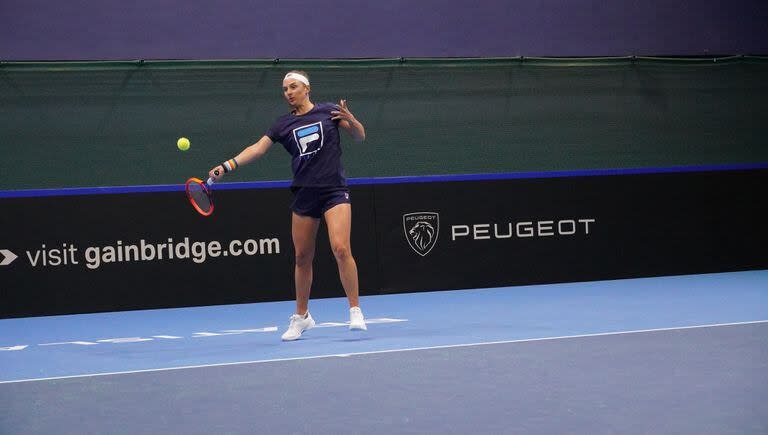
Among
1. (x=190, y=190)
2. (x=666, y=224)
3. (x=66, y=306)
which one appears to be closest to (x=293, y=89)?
(x=190, y=190)

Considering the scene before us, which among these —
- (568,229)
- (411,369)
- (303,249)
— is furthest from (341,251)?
(568,229)

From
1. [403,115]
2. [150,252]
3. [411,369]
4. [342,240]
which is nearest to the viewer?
[411,369]

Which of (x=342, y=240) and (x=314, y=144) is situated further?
(x=314, y=144)

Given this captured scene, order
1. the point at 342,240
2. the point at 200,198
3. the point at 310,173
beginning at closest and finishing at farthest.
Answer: the point at 342,240 → the point at 310,173 → the point at 200,198

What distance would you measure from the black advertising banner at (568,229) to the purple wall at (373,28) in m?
1.61

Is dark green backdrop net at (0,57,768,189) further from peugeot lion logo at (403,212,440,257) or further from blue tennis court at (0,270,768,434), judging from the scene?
blue tennis court at (0,270,768,434)

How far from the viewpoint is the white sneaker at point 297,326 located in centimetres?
714

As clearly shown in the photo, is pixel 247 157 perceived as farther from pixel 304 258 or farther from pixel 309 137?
pixel 304 258

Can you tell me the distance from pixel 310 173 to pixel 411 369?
204 centimetres

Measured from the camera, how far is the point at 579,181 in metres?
11.1

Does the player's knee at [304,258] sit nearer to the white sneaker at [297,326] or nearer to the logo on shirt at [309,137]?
the white sneaker at [297,326]

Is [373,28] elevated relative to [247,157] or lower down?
elevated

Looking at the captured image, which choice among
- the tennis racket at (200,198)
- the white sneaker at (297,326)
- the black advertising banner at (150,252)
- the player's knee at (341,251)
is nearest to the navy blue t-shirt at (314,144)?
the player's knee at (341,251)

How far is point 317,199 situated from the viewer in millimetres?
7277
